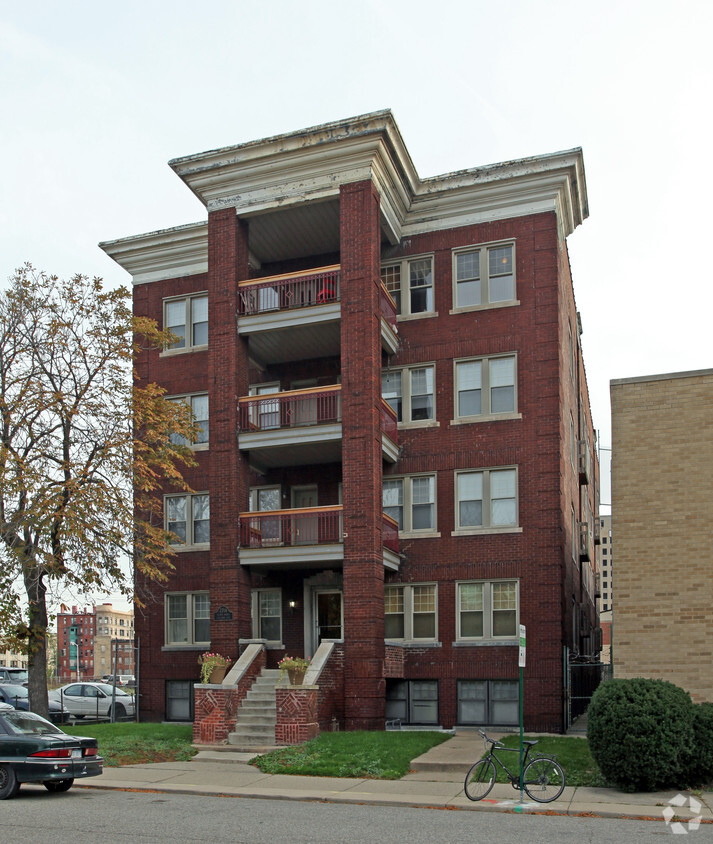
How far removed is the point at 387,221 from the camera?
2667 centimetres

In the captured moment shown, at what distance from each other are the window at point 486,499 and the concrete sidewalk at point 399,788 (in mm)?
6752

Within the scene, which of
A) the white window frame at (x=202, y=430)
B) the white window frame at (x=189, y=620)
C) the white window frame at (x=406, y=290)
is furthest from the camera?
the white window frame at (x=202, y=430)

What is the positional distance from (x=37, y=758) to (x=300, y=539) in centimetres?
1085

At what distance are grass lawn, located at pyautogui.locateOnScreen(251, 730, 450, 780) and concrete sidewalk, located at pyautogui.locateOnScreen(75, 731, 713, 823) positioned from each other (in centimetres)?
24

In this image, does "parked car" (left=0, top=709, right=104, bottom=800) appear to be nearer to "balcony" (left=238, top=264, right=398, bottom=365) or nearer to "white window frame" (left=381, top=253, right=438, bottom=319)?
"balcony" (left=238, top=264, right=398, bottom=365)

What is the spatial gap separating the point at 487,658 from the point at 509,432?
6.00 m

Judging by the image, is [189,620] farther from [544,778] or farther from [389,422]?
[544,778]

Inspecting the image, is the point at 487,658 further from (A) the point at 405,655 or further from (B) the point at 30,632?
(B) the point at 30,632

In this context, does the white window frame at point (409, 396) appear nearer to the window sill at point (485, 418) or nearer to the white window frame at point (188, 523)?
the window sill at point (485, 418)

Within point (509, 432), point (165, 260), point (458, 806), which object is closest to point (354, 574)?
point (509, 432)

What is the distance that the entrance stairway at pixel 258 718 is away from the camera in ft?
69.2

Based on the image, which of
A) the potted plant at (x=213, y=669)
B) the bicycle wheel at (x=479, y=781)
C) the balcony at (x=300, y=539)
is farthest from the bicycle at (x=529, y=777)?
the balcony at (x=300, y=539)

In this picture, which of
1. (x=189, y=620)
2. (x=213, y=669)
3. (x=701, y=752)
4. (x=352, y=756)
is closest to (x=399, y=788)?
(x=352, y=756)

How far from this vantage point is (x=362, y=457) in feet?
80.2
